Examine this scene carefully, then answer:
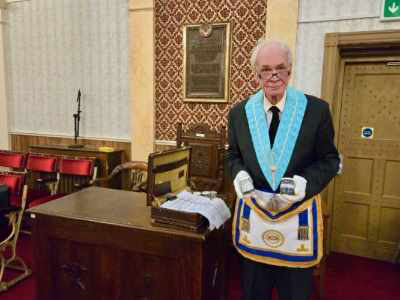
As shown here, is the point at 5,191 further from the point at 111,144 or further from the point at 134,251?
the point at 111,144

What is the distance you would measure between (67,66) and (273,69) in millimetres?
4145

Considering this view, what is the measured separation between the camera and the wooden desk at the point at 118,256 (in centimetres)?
178

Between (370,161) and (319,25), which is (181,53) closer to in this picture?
(319,25)

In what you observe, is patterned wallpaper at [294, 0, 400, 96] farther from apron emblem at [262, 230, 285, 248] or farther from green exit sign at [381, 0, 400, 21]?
apron emblem at [262, 230, 285, 248]

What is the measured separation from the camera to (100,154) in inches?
164

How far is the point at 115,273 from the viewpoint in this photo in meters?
1.93

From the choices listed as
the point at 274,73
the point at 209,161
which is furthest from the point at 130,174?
the point at 274,73

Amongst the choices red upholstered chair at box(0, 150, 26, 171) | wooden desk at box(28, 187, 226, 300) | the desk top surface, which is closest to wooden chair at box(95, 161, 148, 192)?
Answer: red upholstered chair at box(0, 150, 26, 171)

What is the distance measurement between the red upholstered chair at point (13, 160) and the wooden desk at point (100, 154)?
1.15 ft

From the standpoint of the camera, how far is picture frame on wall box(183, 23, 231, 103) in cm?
391

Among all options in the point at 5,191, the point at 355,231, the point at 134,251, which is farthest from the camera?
the point at 355,231

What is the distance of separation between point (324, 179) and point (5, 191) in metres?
2.52

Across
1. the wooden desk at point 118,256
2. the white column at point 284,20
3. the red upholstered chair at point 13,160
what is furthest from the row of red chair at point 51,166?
the white column at point 284,20

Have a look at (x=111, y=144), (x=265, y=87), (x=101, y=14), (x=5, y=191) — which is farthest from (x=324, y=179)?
(x=101, y=14)
